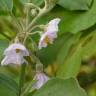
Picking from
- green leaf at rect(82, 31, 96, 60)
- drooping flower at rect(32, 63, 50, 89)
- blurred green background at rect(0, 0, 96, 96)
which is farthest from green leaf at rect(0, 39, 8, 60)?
green leaf at rect(82, 31, 96, 60)

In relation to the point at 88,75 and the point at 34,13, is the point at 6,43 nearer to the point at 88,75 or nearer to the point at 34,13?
the point at 34,13

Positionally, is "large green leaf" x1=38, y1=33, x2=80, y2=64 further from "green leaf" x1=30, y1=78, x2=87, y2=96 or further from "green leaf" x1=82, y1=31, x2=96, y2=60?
"green leaf" x1=30, y1=78, x2=87, y2=96

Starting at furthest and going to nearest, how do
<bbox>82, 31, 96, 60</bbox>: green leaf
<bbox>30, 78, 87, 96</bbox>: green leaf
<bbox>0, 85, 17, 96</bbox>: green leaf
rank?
<bbox>82, 31, 96, 60</bbox>: green leaf, <bbox>0, 85, 17, 96</bbox>: green leaf, <bbox>30, 78, 87, 96</bbox>: green leaf

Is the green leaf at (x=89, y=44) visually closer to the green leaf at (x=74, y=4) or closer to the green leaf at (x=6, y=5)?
the green leaf at (x=74, y=4)

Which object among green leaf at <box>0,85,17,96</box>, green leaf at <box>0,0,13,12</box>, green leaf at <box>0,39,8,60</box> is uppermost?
green leaf at <box>0,0,13,12</box>

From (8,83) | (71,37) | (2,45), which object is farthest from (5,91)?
(71,37)

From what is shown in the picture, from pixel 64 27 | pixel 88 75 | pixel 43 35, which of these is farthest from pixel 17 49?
pixel 88 75

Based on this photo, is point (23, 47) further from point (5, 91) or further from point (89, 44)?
point (89, 44)
